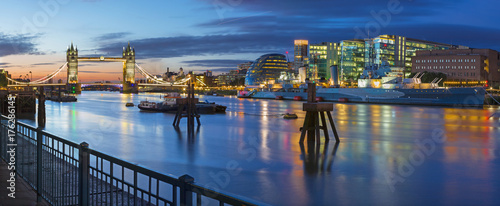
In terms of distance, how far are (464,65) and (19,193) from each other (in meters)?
154

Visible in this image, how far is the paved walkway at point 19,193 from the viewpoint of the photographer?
6836 millimetres

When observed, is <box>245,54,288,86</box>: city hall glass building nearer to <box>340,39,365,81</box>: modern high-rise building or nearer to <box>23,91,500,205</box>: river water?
<box>340,39,365,81</box>: modern high-rise building

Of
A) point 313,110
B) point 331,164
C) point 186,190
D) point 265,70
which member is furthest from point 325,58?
point 186,190


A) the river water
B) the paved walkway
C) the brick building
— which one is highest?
the brick building

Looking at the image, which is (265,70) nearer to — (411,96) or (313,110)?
(411,96)

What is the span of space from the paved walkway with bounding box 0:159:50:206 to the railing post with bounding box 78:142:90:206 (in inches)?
63.7

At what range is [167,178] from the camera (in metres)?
4.00

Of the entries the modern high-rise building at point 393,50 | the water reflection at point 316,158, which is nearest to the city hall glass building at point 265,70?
the modern high-rise building at point 393,50

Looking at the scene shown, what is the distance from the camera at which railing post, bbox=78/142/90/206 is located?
18.3 ft

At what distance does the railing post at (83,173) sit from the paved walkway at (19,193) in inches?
63.7

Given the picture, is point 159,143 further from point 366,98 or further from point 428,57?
point 428,57

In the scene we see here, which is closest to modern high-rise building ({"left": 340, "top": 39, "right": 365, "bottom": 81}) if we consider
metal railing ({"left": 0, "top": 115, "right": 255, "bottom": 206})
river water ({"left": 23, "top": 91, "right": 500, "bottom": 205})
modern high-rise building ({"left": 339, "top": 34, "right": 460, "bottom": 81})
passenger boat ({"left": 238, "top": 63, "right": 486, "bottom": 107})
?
modern high-rise building ({"left": 339, "top": 34, "right": 460, "bottom": 81})

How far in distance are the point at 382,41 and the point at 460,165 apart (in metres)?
174

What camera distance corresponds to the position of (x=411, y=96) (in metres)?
78.8
